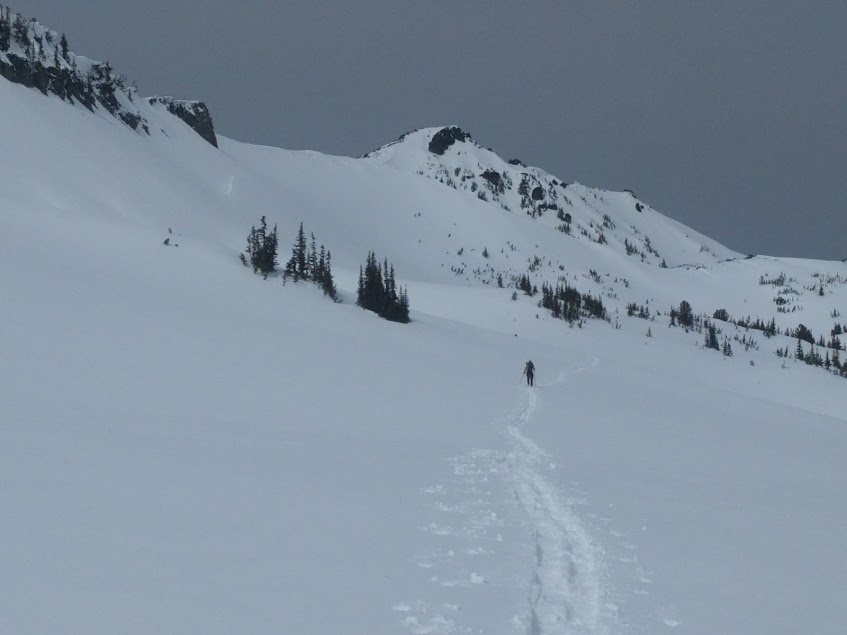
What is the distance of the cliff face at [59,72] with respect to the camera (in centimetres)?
9288

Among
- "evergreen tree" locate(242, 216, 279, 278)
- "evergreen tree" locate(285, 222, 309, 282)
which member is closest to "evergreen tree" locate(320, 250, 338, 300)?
"evergreen tree" locate(285, 222, 309, 282)

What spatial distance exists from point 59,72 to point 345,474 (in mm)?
111070

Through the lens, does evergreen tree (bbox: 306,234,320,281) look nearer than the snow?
No

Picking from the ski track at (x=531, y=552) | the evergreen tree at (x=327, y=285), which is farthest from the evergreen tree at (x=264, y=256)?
the ski track at (x=531, y=552)

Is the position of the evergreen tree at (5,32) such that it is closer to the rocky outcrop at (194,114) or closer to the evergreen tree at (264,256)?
the rocky outcrop at (194,114)

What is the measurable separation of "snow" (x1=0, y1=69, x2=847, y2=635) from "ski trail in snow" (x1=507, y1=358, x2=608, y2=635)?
48mm

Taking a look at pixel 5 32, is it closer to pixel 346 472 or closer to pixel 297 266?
pixel 297 266

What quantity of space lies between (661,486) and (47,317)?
65.7ft

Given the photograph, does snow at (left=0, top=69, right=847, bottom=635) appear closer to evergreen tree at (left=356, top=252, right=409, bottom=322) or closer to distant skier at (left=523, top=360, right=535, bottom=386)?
distant skier at (left=523, top=360, right=535, bottom=386)

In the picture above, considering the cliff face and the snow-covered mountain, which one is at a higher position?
the cliff face

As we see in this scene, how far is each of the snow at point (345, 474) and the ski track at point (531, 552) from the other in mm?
44

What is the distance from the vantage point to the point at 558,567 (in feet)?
26.1

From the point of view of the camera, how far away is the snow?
20.2ft

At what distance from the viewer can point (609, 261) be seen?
577 feet
